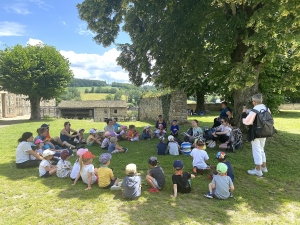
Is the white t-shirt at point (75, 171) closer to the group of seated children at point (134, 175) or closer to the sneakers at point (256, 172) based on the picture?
the group of seated children at point (134, 175)

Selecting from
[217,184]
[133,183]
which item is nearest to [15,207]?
[133,183]

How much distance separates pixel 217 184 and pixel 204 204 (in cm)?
54

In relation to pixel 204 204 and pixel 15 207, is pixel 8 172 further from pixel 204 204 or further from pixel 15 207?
pixel 204 204

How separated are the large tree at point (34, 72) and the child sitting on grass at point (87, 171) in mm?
22838

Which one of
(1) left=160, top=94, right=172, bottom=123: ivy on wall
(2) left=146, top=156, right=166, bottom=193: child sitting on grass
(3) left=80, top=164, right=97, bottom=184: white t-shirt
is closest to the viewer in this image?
(2) left=146, top=156, right=166, bottom=193: child sitting on grass

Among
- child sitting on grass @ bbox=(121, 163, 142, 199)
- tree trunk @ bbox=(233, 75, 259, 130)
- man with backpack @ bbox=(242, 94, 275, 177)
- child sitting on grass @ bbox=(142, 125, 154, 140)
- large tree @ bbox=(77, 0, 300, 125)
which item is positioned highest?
large tree @ bbox=(77, 0, 300, 125)

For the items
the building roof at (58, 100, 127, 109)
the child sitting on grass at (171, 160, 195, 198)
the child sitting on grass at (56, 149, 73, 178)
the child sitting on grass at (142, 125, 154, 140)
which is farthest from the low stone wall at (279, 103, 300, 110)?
the building roof at (58, 100, 127, 109)

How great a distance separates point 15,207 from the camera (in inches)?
190

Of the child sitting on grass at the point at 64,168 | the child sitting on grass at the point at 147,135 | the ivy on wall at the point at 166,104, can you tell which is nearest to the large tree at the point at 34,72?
the ivy on wall at the point at 166,104

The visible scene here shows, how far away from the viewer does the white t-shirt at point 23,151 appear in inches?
276

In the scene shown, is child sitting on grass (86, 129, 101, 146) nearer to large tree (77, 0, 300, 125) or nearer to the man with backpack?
large tree (77, 0, 300, 125)

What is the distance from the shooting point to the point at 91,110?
5184 centimetres

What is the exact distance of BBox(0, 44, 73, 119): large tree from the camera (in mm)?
25812

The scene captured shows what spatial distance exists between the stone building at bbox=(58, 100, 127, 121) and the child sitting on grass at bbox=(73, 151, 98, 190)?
4494 centimetres
